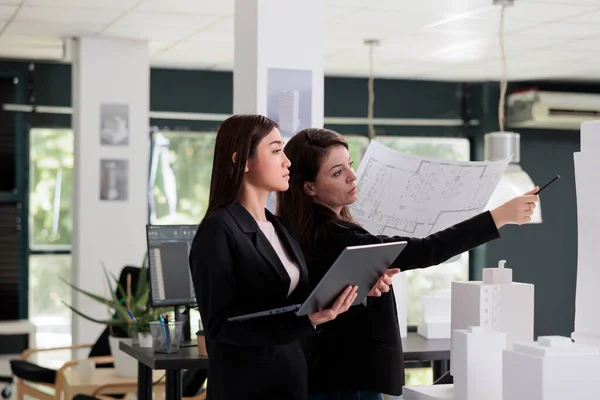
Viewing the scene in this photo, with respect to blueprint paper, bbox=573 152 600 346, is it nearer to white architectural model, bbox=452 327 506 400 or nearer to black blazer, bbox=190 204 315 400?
white architectural model, bbox=452 327 506 400

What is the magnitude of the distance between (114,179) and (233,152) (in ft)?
15.3

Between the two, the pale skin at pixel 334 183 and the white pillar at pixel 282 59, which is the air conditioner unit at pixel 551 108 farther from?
the pale skin at pixel 334 183

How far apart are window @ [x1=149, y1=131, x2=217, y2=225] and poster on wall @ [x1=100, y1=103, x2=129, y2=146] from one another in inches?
51.2

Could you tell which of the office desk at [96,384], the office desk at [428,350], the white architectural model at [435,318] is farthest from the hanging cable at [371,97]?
the office desk at [96,384]

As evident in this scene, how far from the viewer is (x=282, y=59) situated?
4203 millimetres

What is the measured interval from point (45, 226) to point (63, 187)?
342 mm

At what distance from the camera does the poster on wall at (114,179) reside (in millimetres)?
6824

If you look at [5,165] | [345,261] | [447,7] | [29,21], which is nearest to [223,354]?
[345,261]

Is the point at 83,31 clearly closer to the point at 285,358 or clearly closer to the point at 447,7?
the point at 447,7

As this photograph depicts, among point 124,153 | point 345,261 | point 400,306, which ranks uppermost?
point 124,153

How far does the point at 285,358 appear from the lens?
225cm

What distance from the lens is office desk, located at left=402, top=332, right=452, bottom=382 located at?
384 centimetres

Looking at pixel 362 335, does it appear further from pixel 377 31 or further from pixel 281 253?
pixel 377 31

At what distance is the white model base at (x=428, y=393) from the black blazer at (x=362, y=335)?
5cm
